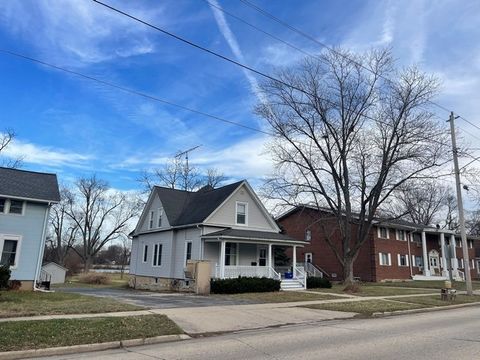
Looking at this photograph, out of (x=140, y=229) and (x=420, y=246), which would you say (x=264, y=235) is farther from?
(x=420, y=246)

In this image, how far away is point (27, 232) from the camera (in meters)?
23.9

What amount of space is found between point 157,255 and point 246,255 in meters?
7.31

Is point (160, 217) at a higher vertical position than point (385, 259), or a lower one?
higher

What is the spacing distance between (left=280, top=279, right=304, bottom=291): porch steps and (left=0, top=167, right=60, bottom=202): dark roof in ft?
48.0

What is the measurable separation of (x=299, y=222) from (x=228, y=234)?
22.7 metres

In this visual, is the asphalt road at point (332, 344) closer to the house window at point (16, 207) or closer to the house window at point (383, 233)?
the house window at point (16, 207)

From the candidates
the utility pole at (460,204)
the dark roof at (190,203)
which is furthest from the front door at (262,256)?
the utility pole at (460,204)

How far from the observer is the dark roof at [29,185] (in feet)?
78.2

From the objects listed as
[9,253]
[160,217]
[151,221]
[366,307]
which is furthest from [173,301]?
[151,221]

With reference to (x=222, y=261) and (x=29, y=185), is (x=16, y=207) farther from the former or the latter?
(x=222, y=261)

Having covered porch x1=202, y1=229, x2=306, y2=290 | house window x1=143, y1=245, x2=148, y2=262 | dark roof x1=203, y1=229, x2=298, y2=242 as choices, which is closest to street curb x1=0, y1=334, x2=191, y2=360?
covered porch x1=202, y1=229, x2=306, y2=290

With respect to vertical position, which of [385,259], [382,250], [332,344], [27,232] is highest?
[382,250]

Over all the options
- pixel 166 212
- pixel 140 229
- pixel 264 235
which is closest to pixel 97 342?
pixel 264 235

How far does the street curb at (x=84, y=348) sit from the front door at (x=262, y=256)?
67.8 feet
